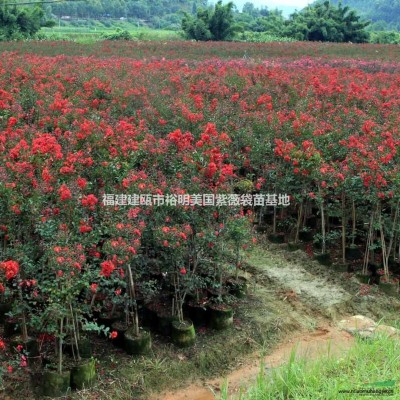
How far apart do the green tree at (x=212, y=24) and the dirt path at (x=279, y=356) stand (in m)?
29.1

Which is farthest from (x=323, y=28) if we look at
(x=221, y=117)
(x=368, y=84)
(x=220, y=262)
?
(x=220, y=262)

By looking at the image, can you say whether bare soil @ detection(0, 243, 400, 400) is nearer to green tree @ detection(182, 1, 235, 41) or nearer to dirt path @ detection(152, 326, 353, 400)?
dirt path @ detection(152, 326, 353, 400)

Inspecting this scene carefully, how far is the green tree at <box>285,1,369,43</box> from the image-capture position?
34438 mm

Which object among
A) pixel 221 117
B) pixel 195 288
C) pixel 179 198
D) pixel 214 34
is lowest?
pixel 195 288

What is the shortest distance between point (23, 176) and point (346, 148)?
3953 mm

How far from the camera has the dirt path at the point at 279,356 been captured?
4.44m

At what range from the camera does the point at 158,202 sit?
4.81 metres

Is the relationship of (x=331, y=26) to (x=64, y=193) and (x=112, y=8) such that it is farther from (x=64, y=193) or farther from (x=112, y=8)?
(x=112, y=8)

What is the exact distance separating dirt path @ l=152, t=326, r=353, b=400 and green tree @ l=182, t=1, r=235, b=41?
95.4ft

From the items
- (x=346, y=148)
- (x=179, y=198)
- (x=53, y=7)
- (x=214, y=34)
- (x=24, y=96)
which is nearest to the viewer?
(x=179, y=198)

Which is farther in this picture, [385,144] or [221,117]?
[221,117]

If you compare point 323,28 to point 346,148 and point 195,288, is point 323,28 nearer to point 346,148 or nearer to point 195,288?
point 346,148

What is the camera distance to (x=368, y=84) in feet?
35.1

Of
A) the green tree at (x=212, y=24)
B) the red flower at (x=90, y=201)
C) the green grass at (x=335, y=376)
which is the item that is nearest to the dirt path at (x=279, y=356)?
the green grass at (x=335, y=376)
